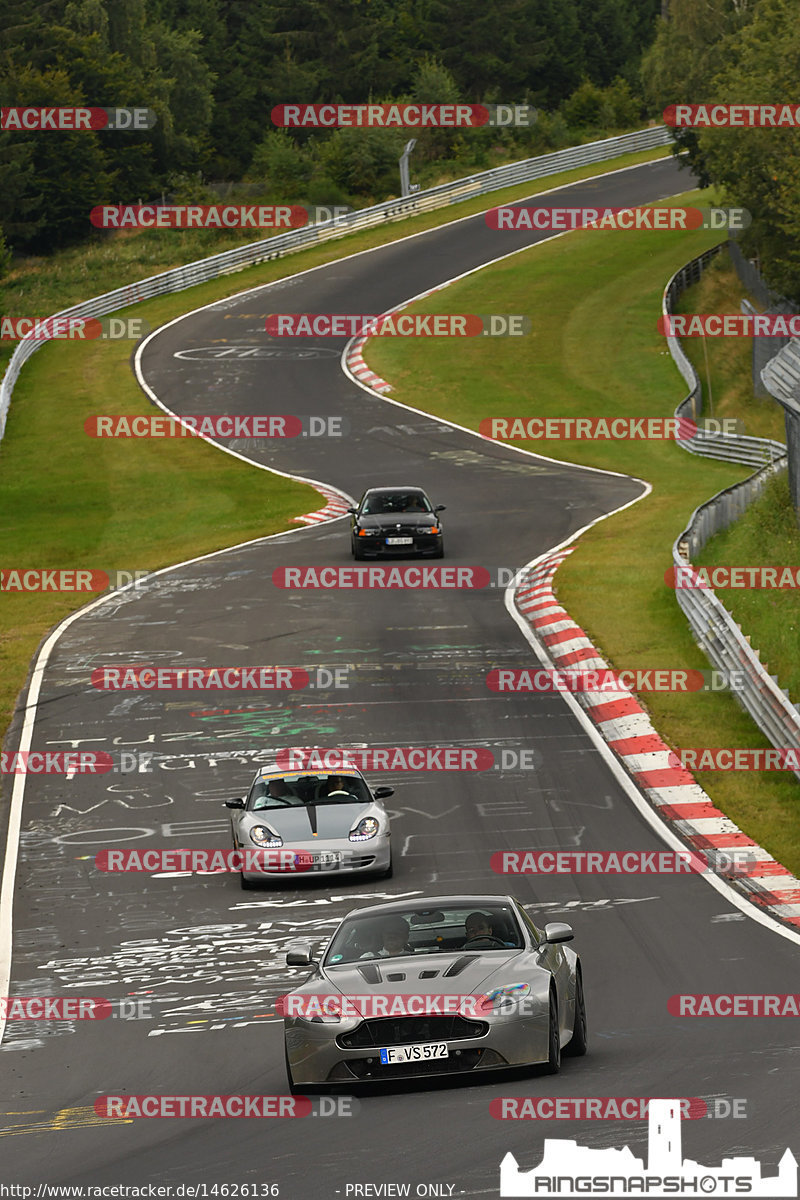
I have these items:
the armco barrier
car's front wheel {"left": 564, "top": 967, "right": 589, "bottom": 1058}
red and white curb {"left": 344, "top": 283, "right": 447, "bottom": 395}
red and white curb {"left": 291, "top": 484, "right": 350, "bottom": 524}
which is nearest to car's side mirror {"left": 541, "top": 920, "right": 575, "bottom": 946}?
car's front wheel {"left": 564, "top": 967, "right": 589, "bottom": 1058}

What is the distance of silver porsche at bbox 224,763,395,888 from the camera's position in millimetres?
17953

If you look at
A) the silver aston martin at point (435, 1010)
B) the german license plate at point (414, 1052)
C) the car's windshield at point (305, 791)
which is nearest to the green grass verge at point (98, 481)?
the car's windshield at point (305, 791)

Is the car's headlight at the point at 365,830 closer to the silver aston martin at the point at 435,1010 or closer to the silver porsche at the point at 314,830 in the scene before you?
the silver porsche at the point at 314,830

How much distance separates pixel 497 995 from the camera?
10.4 metres

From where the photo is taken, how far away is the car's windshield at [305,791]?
1881cm

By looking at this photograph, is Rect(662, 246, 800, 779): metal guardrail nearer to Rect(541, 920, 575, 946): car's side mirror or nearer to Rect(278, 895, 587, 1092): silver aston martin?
Rect(541, 920, 575, 946): car's side mirror

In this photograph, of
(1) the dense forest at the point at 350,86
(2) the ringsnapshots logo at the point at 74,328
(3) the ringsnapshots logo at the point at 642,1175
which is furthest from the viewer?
(2) the ringsnapshots logo at the point at 74,328

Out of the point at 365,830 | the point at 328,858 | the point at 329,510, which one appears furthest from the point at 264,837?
the point at 329,510

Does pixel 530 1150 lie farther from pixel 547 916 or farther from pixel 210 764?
pixel 210 764

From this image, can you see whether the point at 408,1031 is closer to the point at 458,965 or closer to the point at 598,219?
the point at 458,965

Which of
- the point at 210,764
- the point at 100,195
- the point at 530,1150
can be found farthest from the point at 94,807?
the point at 100,195

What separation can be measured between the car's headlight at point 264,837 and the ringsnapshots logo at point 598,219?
205 feet

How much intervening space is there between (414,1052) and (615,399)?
46.2 m

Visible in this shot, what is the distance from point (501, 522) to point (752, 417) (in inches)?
658
